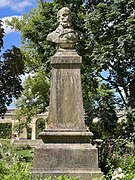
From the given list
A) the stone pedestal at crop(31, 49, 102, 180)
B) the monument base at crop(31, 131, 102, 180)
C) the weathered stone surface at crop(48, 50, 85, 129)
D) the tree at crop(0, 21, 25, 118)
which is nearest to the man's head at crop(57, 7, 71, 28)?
the stone pedestal at crop(31, 49, 102, 180)

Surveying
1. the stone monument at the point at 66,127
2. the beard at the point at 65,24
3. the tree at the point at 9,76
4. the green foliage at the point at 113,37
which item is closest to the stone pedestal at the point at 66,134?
the stone monument at the point at 66,127

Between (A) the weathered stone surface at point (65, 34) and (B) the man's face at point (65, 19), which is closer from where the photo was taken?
(A) the weathered stone surface at point (65, 34)

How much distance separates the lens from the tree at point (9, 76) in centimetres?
1916

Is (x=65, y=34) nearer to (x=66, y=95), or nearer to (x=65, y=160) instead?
(x=66, y=95)

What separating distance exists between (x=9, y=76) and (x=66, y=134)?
43.6 ft

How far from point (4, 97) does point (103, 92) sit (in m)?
5.83

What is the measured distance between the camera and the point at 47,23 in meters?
17.1

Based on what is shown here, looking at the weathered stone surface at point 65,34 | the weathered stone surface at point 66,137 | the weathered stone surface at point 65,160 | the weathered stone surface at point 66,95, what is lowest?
the weathered stone surface at point 65,160

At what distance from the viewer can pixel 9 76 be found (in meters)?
19.5

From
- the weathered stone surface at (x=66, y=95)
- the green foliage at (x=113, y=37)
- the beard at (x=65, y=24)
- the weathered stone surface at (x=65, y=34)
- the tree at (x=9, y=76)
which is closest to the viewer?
the weathered stone surface at (x=66, y=95)

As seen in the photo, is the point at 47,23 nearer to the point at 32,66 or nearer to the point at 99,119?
the point at 99,119

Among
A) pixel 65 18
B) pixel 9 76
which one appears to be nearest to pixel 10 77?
pixel 9 76

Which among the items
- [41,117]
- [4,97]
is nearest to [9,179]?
[4,97]

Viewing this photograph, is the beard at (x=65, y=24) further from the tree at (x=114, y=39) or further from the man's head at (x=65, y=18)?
the tree at (x=114, y=39)
